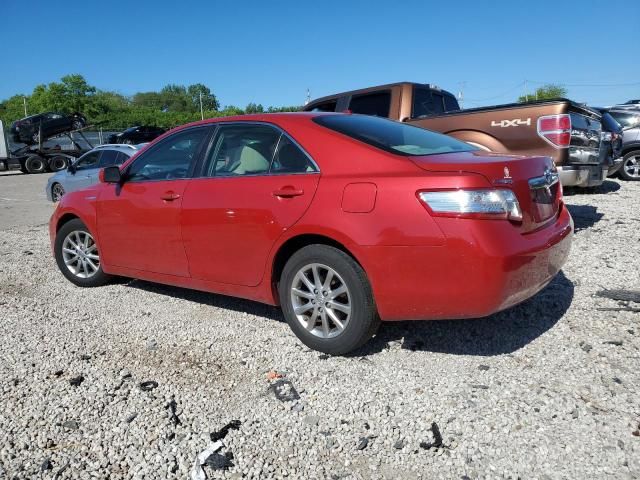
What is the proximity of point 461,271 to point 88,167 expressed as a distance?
34.8ft

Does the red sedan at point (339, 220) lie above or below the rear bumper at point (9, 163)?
below

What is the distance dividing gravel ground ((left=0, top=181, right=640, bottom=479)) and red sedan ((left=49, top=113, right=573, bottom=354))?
14.7 inches

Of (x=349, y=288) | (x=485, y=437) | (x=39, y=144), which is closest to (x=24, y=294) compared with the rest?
(x=349, y=288)

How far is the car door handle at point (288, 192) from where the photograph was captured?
3.30 metres

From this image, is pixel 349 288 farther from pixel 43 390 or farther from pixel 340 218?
pixel 43 390

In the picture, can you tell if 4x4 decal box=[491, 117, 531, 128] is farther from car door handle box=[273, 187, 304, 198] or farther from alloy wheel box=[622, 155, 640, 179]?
alloy wheel box=[622, 155, 640, 179]

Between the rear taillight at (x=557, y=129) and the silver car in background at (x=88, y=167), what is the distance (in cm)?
798

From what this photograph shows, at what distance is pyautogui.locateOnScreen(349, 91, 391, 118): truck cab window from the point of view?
7.83m

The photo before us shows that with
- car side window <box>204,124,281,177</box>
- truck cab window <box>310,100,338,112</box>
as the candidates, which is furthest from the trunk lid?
truck cab window <box>310,100,338,112</box>

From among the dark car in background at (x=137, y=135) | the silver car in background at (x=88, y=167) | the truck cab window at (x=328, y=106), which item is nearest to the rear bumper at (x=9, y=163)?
the dark car in background at (x=137, y=135)

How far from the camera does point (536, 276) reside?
3029 millimetres

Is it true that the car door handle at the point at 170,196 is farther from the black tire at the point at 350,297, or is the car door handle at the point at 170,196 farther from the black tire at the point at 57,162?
the black tire at the point at 57,162

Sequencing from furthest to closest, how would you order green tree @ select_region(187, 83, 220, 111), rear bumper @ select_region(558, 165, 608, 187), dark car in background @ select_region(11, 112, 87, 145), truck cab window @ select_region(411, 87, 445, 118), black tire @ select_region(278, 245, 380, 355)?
1. green tree @ select_region(187, 83, 220, 111)
2. dark car in background @ select_region(11, 112, 87, 145)
3. truck cab window @ select_region(411, 87, 445, 118)
4. rear bumper @ select_region(558, 165, 608, 187)
5. black tire @ select_region(278, 245, 380, 355)

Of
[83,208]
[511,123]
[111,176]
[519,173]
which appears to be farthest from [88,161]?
[519,173]
